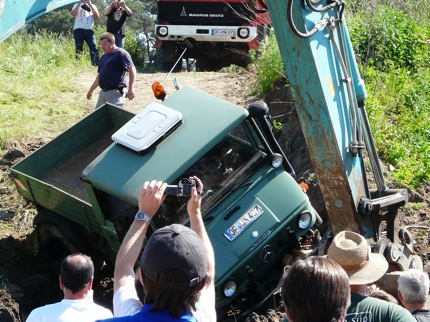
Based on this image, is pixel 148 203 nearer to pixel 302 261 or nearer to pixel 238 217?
pixel 302 261

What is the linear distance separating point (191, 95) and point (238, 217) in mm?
1263

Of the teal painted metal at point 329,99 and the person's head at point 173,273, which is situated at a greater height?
the person's head at point 173,273

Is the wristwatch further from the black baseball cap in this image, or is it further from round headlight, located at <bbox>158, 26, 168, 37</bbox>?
round headlight, located at <bbox>158, 26, 168, 37</bbox>

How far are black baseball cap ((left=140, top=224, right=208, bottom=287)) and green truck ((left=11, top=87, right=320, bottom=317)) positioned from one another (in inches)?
127

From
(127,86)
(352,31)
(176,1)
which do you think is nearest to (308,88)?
(127,86)

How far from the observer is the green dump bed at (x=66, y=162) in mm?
7672

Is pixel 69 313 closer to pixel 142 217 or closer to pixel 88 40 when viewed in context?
pixel 142 217

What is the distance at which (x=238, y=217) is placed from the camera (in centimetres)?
632

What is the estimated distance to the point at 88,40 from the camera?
14.3 metres

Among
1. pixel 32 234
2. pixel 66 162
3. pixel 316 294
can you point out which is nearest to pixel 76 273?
pixel 316 294

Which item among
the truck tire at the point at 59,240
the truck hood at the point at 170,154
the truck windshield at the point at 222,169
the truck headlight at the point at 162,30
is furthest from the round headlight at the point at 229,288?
the truck headlight at the point at 162,30

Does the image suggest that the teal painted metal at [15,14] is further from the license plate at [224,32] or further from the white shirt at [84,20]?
the white shirt at [84,20]

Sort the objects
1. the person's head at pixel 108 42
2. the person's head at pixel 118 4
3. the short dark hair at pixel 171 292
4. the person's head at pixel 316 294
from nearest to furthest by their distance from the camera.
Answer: the short dark hair at pixel 171 292
the person's head at pixel 316 294
the person's head at pixel 108 42
the person's head at pixel 118 4

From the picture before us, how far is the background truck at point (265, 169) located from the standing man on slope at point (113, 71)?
2904 mm
